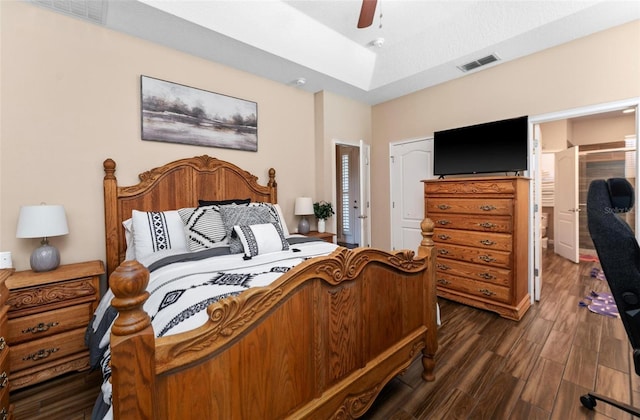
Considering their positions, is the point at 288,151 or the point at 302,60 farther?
the point at 288,151

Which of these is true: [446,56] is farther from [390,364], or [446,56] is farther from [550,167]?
[550,167]

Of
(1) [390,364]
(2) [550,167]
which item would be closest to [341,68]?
(1) [390,364]

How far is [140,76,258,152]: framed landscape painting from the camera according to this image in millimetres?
2697

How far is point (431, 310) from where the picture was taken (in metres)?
1.91

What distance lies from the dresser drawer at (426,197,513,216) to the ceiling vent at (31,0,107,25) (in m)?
3.61

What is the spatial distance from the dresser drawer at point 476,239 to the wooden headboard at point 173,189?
2.09m

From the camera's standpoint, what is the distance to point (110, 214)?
8.09ft

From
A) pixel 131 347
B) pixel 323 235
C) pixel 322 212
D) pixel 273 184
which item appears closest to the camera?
pixel 131 347

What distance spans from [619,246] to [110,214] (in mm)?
3409

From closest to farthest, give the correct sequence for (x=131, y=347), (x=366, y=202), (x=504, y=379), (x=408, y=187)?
1. (x=131, y=347)
2. (x=504, y=379)
3. (x=408, y=187)
4. (x=366, y=202)

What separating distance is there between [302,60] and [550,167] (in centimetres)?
553

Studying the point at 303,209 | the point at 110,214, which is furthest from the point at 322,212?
the point at 110,214

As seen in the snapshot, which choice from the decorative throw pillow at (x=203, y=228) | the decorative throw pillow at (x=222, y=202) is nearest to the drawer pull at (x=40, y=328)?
the decorative throw pillow at (x=203, y=228)

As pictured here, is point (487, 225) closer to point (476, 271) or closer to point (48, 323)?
point (476, 271)
